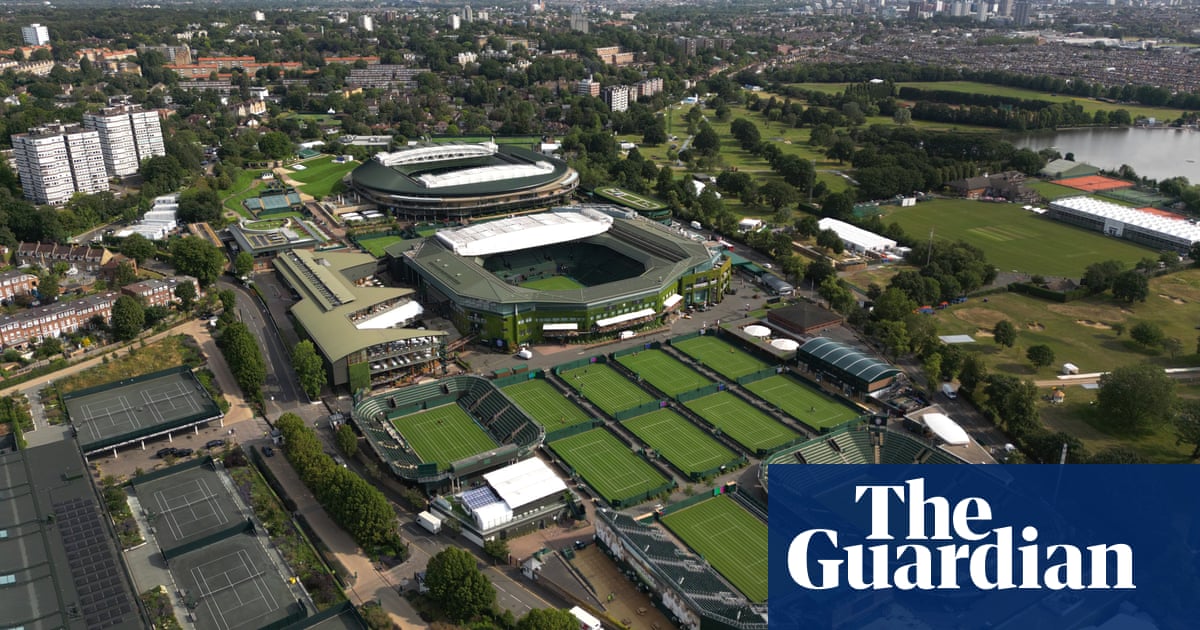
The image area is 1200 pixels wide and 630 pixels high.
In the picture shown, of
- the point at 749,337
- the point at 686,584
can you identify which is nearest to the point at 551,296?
the point at 749,337

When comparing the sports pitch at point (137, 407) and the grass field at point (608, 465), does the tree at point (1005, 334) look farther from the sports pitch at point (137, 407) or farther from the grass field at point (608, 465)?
the sports pitch at point (137, 407)

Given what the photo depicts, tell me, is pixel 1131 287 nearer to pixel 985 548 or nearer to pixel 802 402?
pixel 802 402

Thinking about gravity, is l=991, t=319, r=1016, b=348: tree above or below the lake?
below

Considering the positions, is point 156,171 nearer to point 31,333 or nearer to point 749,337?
point 31,333

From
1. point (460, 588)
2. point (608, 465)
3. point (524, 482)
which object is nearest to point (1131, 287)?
point (608, 465)

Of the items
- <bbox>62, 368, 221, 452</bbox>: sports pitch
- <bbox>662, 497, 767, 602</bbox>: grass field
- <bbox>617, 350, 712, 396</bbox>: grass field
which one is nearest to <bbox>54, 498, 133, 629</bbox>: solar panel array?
<bbox>62, 368, 221, 452</bbox>: sports pitch

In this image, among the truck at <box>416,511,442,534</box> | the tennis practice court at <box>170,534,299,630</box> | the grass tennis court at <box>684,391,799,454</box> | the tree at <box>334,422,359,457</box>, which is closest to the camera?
the tennis practice court at <box>170,534,299,630</box>

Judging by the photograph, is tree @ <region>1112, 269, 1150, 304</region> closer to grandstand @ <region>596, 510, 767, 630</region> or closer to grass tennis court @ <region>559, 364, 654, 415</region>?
grass tennis court @ <region>559, 364, 654, 415</region>
